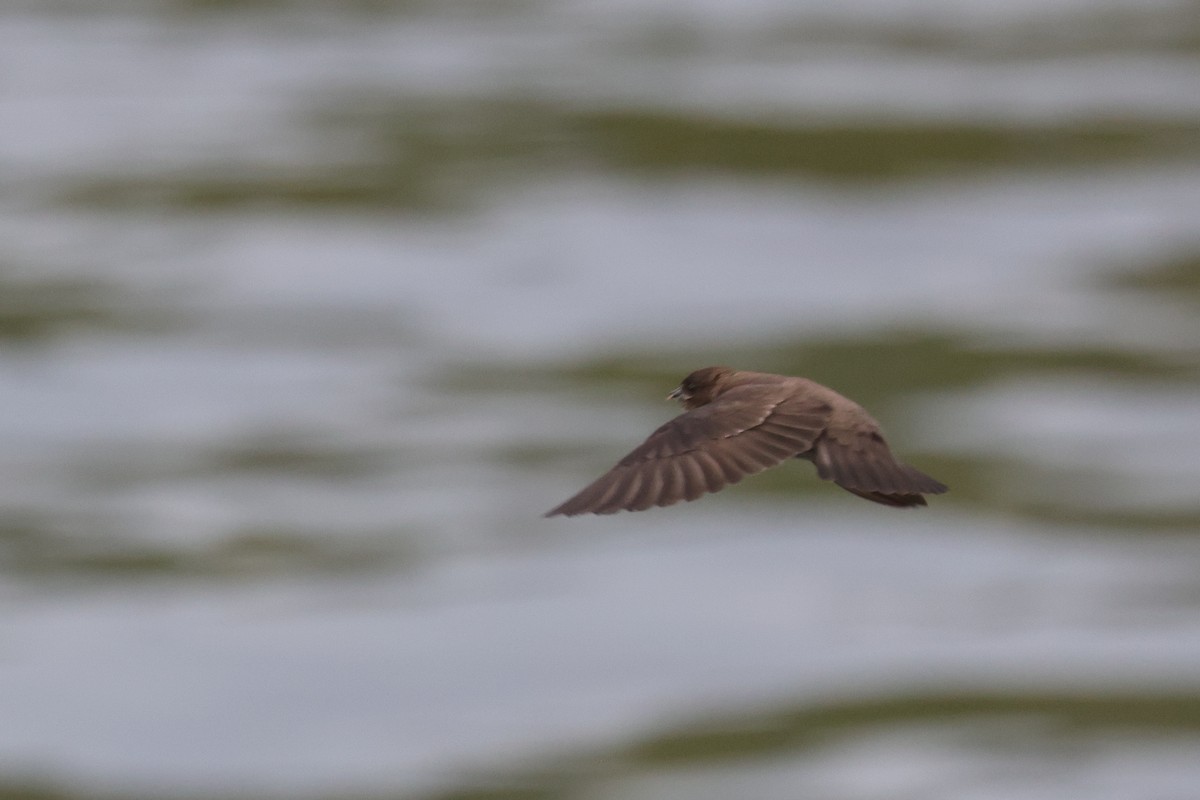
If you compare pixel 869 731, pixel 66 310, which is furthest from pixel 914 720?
pixel 66 310

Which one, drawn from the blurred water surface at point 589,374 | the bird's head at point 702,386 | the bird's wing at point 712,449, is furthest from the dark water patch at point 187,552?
the bird's wing at point 712,449

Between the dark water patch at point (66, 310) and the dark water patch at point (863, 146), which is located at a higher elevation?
the dark water patch at point (863, 146)

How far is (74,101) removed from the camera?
122188 millimetres

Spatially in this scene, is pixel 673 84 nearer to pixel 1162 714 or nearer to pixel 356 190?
pixel 356 190

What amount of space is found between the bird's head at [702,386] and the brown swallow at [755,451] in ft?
0.13

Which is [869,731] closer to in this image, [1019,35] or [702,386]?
[702,386]

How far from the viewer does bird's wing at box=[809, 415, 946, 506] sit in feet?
22.7

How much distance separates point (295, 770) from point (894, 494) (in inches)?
2237

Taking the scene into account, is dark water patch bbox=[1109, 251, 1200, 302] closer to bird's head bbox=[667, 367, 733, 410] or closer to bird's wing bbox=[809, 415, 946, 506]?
bird's head bbox=[667, 367, 733, 410]

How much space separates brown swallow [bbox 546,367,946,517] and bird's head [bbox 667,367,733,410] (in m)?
0.04

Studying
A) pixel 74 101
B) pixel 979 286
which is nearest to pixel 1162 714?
pixel 979 286

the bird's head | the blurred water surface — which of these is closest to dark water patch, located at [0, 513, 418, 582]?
the blurred water surface

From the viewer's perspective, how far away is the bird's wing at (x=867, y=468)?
6.92 metres

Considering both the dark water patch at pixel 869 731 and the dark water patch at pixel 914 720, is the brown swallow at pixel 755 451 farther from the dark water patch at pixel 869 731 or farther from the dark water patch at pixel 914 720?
the dark water patch at pixel 914 720
